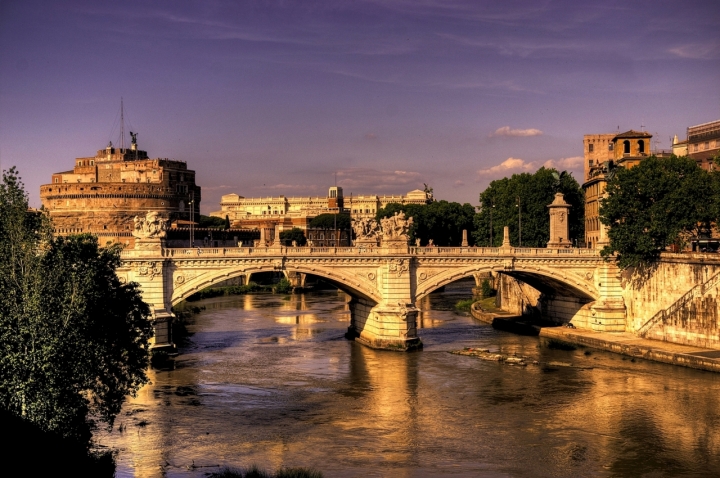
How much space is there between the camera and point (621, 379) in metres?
42.9

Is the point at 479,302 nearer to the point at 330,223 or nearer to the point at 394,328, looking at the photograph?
the point at 394,328

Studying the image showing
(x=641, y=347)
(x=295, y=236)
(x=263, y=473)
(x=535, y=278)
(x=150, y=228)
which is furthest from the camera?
(x=295, y=236)

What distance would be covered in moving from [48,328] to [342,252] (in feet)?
93.0

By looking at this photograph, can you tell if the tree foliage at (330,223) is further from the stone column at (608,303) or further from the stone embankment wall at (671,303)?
the stone column at (608,303)

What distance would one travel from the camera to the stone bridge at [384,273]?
47688 millimetres

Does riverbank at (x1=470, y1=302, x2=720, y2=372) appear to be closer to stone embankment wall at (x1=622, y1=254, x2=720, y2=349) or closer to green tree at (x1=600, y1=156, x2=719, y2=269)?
stone embankment wall at (x1=622, y1=254, x2=720, y2=349)

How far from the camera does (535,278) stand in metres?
58.0

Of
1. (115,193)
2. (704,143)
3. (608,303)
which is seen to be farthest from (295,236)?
(608,303)

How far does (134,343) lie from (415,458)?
10728 mm

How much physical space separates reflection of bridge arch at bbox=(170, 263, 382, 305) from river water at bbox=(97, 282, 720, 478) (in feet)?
12.0

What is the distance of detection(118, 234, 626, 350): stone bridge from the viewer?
47.7 meters

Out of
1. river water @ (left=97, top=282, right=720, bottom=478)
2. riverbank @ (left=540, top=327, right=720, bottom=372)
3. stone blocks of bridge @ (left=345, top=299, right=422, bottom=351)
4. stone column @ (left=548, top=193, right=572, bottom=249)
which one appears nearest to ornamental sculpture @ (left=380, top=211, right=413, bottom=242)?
stone blocks of bridge @ (left=345, top=299, right=422, bottom=351)

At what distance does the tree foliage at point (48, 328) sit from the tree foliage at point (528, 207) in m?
50.1

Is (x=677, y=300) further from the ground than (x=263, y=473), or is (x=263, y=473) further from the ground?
(x=677, y=300)
